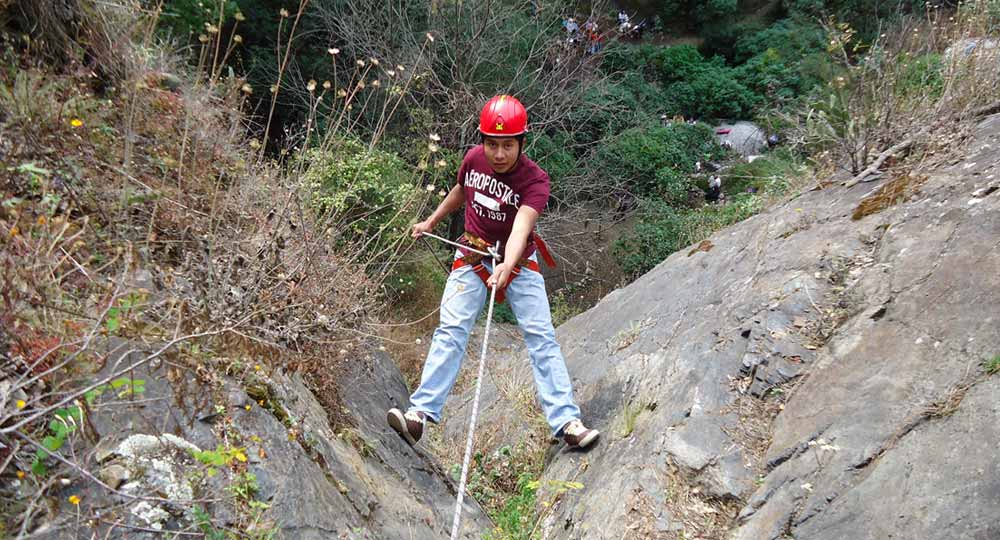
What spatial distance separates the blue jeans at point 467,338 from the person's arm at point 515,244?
0.35 m

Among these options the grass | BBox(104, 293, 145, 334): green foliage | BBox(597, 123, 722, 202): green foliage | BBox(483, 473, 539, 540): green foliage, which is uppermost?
BBox(104, 293, 145, 334): green foliage

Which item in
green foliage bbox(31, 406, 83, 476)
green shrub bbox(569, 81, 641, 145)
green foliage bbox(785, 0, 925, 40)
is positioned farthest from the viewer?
green foliage bbox(785, 0, 925, 40)

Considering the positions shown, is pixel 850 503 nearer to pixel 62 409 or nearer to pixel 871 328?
pixel 871 328

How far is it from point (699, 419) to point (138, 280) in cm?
268

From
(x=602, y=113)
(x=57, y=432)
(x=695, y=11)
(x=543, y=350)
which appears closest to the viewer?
(x=57, y=432)

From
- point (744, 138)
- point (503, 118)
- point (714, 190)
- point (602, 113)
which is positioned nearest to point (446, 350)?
point (503, 118)

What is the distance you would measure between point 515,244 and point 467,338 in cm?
63

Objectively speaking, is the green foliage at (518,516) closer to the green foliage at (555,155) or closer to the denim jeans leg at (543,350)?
the denim jeans leg at (543,350)

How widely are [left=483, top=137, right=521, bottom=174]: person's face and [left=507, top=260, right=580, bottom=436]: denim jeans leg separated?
656mm

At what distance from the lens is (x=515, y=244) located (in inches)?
143

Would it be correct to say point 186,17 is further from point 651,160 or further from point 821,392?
A: point 651,160

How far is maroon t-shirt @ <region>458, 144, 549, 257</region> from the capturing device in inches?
152

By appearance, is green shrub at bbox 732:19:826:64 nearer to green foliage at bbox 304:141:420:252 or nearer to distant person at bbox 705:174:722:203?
distant person at bbox 705:174:722:203

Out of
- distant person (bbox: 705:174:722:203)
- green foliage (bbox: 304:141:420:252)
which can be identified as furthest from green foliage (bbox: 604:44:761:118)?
green foliage (bbox: 304:141:420:252)
